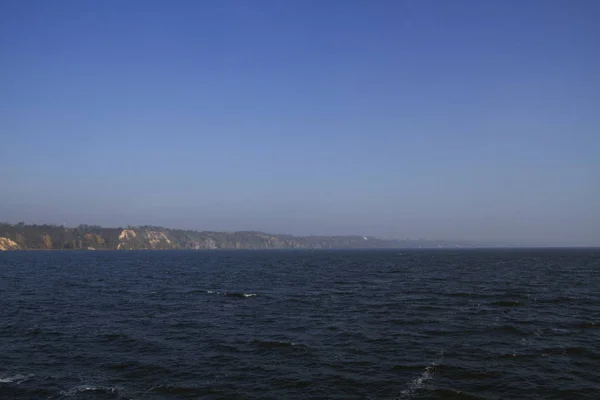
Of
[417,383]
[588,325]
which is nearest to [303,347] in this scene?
[417,383]

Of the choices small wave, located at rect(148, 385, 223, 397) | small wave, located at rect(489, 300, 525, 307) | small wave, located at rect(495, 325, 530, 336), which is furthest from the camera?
→ small wave, located at rect(489, 300, 525, 307)

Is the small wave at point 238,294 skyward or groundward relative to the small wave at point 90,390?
groundward

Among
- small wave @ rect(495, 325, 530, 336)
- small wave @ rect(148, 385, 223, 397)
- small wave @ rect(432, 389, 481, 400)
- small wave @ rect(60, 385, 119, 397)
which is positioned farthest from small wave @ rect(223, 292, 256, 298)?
small wave @ rect(432, 389, 481, 400)

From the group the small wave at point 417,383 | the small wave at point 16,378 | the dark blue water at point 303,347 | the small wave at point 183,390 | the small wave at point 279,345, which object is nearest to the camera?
the small wave at point 417,383

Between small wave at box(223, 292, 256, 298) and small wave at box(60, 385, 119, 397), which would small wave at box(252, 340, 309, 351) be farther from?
small wave at box(223, 292, 256, 298)

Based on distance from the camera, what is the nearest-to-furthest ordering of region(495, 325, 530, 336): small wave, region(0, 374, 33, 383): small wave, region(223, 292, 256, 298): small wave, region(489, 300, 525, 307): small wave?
1. region(0, 374, 33, 383): small wave
2. region(495, 325, 530, 336): small wave
3. region(489, 300, 525, 307): small wave
4. region(223, 292, 256, 298): small wave

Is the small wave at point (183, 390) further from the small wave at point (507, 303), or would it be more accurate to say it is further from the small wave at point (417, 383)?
the small wave at point (507, 303)

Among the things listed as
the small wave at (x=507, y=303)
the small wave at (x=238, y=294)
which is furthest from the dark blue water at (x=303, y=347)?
the small wave at (x=238, y=294)

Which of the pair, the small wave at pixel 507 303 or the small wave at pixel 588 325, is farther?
the small wave at pixel 507 303

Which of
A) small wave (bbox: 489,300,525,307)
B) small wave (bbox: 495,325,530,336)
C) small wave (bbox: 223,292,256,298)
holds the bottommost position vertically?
small wave (bbox: 223,292,256,298)

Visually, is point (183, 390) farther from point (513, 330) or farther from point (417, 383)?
point (513, 330)

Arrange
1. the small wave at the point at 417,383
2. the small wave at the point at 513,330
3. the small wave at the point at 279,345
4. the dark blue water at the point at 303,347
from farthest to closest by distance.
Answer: the small wave at the point at 513,330, the small wave at the point at 279,345, the dark blue water at the point at 303,347, the small wave at the point at 417,383

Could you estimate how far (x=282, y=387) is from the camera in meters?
28.2

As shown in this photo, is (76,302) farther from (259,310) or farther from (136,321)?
(259,310)
